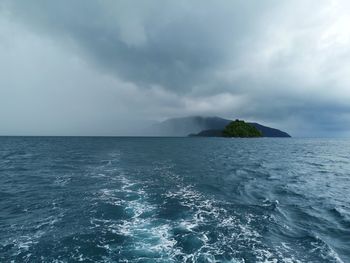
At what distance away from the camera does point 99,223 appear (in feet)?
60.3

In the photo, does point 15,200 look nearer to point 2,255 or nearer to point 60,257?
point 2,255

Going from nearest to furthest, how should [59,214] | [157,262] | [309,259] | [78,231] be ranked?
[157,262] → [309,259] → [78,231] → [59,214]

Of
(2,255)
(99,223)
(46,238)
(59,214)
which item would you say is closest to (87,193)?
(59,214)

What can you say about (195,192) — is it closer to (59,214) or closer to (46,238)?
(59,214)

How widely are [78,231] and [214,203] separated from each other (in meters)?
13.5

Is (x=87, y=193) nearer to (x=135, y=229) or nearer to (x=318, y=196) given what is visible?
(x=135, y=229)

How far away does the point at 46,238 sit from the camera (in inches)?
619

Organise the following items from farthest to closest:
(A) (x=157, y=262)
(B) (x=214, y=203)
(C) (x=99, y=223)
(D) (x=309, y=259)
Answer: (B) (x=214, y=203) → (C) (x=99, y=223) → (D) (x=309, y=259) → (A) (x=157, y=262)

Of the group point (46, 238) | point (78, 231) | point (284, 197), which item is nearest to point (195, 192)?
point (284, 197)

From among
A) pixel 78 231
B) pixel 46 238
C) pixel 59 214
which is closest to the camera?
pixel 46 238

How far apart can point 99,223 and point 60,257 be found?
16.5ft

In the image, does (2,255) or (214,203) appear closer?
(2,255)

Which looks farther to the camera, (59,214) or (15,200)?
(15,200)

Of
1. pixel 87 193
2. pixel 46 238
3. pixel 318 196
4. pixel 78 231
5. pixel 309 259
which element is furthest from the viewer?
pixel 318 196
